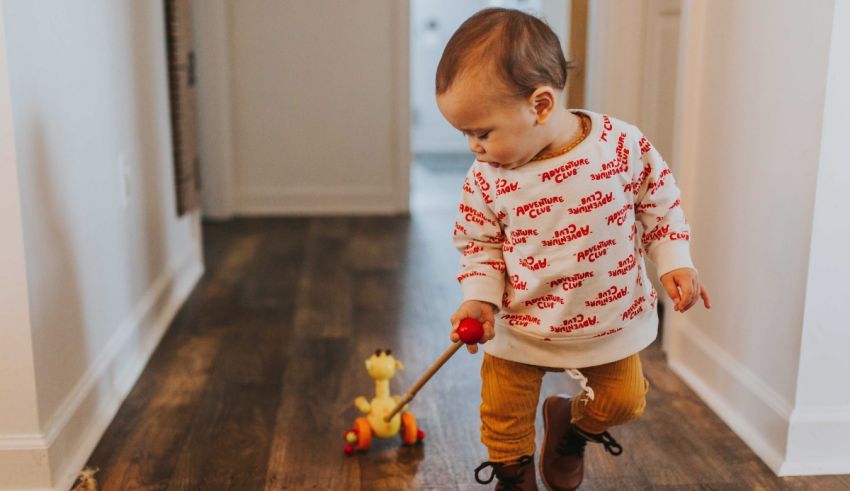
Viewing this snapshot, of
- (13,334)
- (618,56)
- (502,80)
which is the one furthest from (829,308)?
(13,334)

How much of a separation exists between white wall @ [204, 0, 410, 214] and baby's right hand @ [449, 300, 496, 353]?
9.15 ft

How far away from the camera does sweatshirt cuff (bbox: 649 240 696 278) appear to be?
1384mm

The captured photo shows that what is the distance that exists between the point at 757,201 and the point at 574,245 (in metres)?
0.66

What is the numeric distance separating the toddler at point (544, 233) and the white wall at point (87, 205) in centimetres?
72

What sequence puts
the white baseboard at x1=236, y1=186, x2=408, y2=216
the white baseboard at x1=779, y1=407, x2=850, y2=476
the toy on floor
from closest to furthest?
1. the white baseboard at x1=779, y1=407, x2=850, y2=476
2. the toy on floor
3. the white baseboard at x1=236, y1=186, x2=408, y2=216

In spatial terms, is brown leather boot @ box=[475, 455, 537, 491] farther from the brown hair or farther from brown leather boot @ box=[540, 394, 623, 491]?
the brown hair

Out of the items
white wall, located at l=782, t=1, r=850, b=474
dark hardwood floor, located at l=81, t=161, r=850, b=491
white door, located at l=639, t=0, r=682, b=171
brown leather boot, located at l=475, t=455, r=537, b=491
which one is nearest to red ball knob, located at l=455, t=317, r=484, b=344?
brown leather boot, located at l=475, t=455, r=537, b=491

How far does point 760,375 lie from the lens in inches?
71.6

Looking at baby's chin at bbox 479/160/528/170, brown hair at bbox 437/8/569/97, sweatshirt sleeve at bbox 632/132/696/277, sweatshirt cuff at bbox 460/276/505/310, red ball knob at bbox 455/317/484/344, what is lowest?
red ball knob at bbox 455/317/484/344

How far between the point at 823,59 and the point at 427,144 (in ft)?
15.6

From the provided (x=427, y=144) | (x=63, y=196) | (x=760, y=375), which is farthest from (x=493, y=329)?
(x=427, y=144)

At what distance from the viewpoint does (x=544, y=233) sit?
1.35 m

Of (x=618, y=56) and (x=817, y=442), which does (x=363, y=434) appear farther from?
(x=618, y=56)

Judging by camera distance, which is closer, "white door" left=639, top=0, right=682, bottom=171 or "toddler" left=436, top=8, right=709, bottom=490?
"toddler" left=436, top=8, right=709, bottom=490
